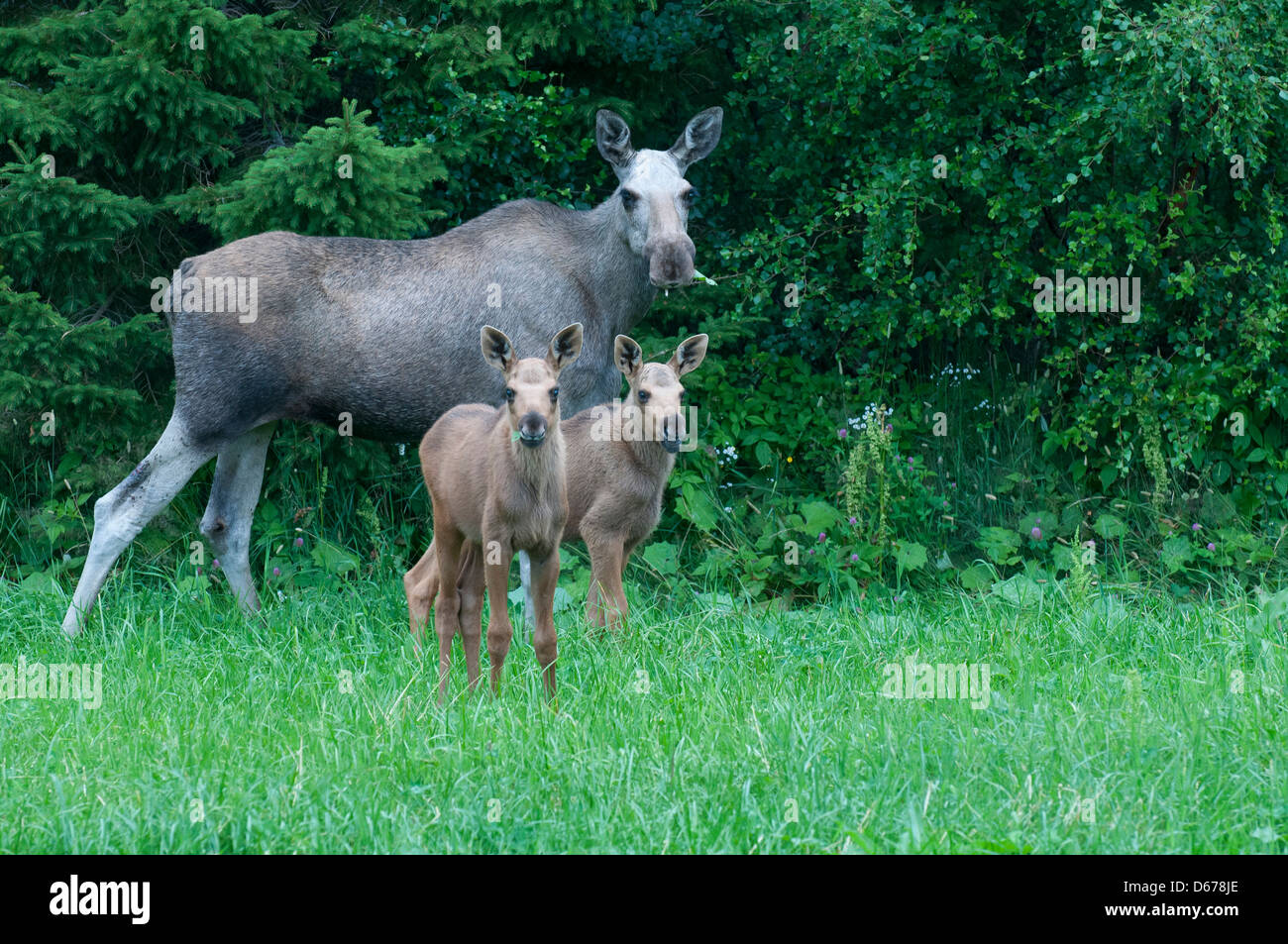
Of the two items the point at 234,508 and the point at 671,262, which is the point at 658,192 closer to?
the point at 671,262

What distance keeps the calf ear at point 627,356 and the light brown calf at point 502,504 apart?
82cm

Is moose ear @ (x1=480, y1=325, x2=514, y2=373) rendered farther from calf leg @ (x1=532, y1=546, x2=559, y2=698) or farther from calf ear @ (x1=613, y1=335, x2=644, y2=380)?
calf ear @ (x1=613, y1=335, x2=644, y2=380)

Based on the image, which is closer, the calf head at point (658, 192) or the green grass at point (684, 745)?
the green grass at point (684, 745)

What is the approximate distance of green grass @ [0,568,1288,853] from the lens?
4359 millimetres

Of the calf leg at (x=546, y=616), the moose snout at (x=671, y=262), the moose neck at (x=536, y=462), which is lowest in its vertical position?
the calf leg at (x=546, y=616)

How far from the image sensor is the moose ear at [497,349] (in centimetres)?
600

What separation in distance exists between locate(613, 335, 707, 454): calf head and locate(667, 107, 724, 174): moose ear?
1.46m

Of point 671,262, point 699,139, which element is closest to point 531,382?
point 671,262

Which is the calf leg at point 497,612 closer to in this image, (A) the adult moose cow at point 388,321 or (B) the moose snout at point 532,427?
Answer: (B) the moose snout at point 532,427

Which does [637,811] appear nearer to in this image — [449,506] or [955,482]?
[449,506]

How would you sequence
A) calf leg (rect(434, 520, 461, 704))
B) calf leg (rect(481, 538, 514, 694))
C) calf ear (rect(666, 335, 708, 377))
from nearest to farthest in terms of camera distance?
calf leg (rect(481, 538, 514, 694))
calf leg (rect(434, 520, 461, 704))
calf ear (rect(666, 335, 708, 377))

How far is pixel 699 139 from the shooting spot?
8.30 meters

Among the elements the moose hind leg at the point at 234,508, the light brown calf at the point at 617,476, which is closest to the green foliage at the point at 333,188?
the moose hind leg at the point at 234,508

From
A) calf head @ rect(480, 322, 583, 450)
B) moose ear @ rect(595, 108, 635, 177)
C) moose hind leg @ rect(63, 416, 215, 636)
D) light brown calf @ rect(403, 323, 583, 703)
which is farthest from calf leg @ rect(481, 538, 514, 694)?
moose ear @ rect(595, 108, 635, 177)
